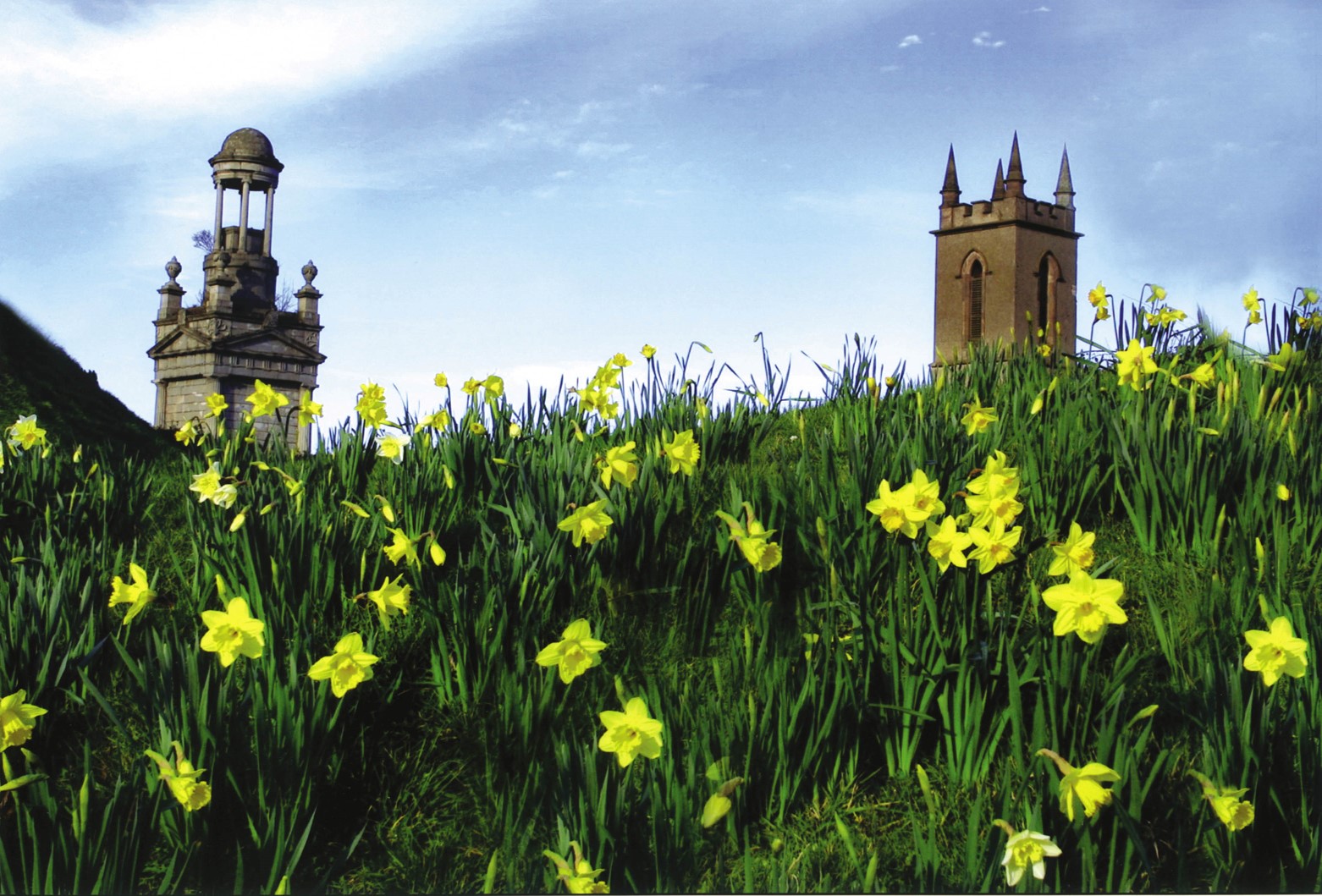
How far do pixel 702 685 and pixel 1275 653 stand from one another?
4.05ft

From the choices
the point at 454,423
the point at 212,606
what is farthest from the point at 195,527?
the point at 454,423

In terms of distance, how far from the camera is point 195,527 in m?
3.82

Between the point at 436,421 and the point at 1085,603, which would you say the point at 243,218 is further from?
the point at 1085,603

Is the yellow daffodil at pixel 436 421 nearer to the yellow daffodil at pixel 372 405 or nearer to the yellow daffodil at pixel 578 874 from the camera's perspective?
the yellow daffodil at pixel 372 405

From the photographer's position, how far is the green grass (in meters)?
2.25

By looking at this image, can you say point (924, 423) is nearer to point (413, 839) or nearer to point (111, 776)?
point (413, 839)

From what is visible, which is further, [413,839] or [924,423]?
[924,423]

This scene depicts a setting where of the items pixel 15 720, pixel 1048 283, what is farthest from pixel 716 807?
pixel 1048 283

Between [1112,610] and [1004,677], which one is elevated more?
[1112,610]

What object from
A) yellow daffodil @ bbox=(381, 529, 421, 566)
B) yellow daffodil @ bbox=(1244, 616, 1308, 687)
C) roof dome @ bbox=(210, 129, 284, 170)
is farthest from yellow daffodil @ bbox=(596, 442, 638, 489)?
roof dome @ bbox=(210, 129, 284, 170)

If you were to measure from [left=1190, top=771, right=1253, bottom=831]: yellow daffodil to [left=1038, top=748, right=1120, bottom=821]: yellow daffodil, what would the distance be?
0.73 ft

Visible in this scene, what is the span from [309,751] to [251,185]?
42915 millimetres

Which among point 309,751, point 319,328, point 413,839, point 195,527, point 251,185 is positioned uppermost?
point 251,185

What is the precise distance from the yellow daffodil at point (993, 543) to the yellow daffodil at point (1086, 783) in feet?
1.69
